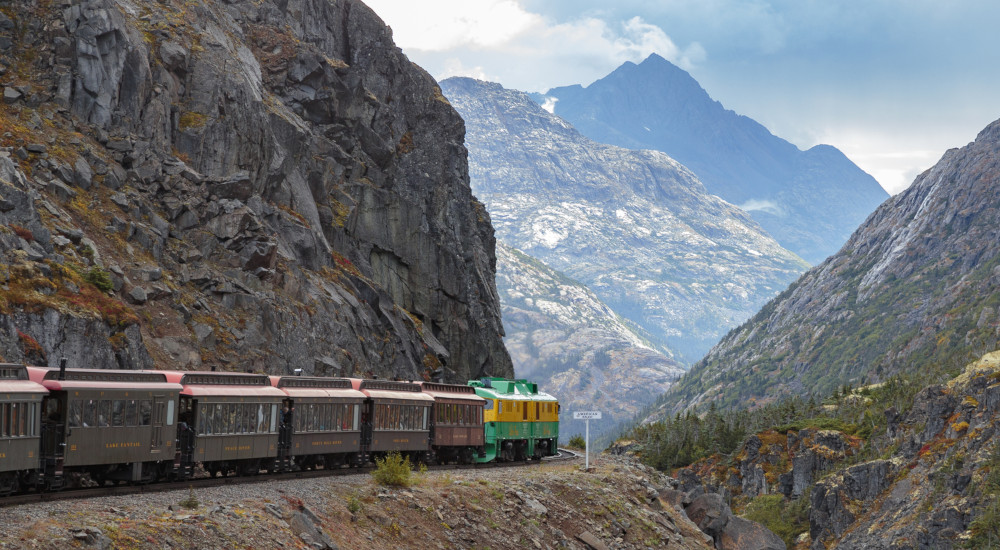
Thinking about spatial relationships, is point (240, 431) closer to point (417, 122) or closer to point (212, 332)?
point (212, 332)

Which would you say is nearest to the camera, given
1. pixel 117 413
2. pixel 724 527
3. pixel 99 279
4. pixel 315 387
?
pixel 117 413

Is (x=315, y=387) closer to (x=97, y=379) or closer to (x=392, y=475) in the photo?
(x=392, y=475)

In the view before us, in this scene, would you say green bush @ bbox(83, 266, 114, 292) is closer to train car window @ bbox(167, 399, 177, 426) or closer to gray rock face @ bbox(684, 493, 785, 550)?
train car window @ bbox(167, 399, 177, 426)

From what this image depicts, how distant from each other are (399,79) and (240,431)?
93.6 m

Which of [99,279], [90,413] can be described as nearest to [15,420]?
[90,413]

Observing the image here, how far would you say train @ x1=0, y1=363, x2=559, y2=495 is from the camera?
3159 cm

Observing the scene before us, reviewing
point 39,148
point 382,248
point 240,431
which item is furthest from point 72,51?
point 240,431

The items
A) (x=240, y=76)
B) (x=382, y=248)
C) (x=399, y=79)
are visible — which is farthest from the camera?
(x=399, y=79)

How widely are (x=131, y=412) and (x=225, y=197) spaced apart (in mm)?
53420

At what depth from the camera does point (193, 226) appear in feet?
267

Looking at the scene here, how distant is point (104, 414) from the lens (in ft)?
111

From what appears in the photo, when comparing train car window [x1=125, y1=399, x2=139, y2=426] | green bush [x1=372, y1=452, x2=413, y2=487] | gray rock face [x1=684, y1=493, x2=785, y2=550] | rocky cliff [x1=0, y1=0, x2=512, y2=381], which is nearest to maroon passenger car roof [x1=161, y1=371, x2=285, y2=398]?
train car window [x1=125, y1=399, x2=139, y2=426]

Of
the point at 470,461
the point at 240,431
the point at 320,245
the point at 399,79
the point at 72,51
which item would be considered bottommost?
the point at 470,461

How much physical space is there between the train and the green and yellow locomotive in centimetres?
181
